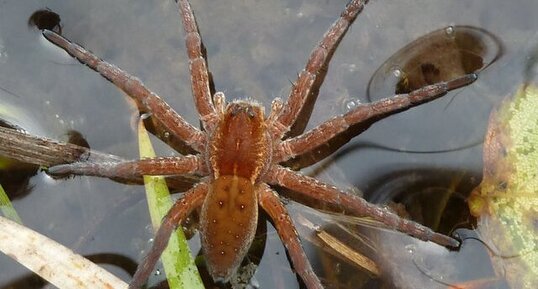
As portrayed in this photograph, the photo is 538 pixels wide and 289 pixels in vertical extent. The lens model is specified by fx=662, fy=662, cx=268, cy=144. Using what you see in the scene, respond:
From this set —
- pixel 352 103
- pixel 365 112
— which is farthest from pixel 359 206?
pixel 352 103

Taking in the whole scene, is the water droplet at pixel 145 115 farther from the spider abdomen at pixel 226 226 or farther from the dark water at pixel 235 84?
the spider abdomen at pixel 226 226

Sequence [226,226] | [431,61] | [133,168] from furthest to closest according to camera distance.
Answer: [431,61] → [133,168] → [226,226]

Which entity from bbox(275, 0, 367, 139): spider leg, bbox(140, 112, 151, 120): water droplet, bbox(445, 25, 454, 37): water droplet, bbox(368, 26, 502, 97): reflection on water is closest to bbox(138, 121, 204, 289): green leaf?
bbox(140, 112, 151, 120): water droplet

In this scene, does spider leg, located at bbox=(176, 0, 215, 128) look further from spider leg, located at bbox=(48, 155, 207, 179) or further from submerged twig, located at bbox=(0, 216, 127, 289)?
submerged twig, located at bbox=(0, 216, 127, 289)

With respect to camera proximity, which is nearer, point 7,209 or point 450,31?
point 7,209

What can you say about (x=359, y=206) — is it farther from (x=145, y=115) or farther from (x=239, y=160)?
(x=145, y=115)

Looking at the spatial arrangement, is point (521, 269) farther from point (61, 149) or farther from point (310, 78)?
point (61, 149)
